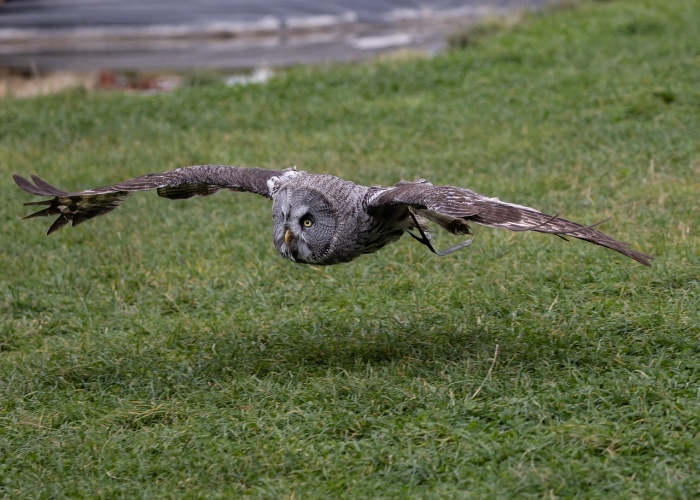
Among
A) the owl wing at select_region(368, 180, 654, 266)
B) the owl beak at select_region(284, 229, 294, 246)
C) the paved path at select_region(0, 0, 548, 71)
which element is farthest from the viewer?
the paved path at select_region(0, 0, 548, 71)

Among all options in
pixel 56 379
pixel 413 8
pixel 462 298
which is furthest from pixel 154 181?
pixel 413 8

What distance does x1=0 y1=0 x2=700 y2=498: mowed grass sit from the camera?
16.2ft

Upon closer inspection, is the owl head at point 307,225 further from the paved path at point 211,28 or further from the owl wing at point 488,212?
the paved path at point 211,28

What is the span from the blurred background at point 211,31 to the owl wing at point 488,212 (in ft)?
36.2

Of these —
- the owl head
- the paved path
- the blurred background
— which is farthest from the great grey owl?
the paved path

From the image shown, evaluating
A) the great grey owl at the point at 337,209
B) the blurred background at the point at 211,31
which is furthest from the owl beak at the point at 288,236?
the blurred background at the point at 211,31

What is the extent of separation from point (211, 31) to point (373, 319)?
13044mm

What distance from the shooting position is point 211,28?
1850 centimetres

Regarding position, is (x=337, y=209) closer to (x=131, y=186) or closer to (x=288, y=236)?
(x=288, y=236)

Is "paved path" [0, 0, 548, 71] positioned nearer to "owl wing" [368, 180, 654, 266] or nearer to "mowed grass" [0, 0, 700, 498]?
"mowed grass" [0, 0, 700, 498]

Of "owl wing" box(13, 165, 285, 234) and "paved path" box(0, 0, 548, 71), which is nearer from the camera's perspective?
"owl wing" box(13, 165, 285, 234)

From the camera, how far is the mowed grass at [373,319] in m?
4.95

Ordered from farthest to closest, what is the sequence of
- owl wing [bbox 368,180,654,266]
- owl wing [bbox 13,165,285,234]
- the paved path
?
the paved path, owl wing [bbox 13,165,285,234], owl wing [bbox 368,180,654,266]

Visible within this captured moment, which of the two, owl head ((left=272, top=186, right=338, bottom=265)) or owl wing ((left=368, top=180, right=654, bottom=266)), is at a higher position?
owl wing ((left=368, top=180, right=654, bottom=266))
